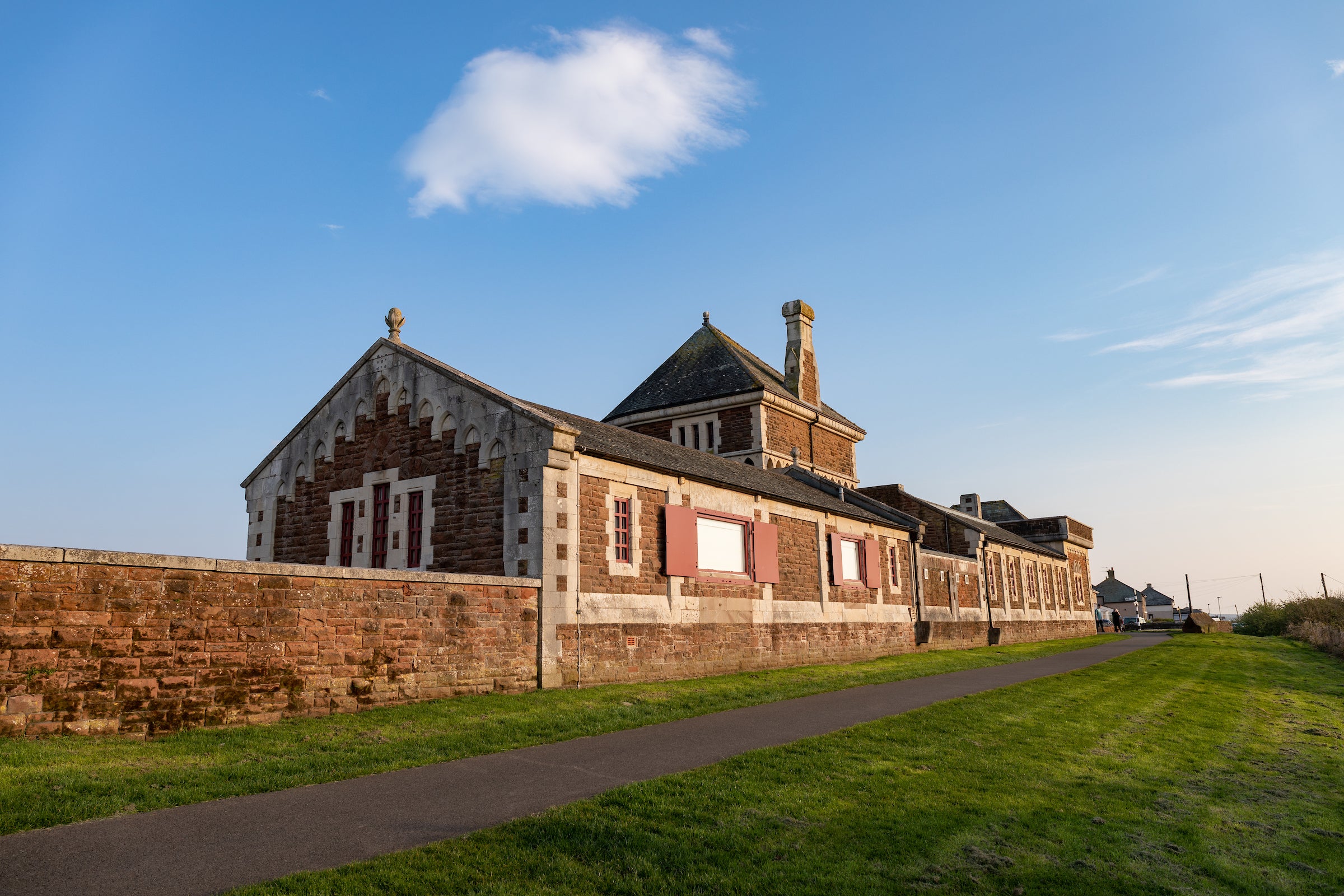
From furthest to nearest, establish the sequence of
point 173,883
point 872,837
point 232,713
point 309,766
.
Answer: point 232,713 → point 309,766 → point 872,837 → point 173,883

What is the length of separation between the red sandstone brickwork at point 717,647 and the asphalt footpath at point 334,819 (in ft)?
15.9

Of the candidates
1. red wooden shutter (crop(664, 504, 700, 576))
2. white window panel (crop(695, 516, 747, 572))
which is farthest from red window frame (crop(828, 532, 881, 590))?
red wooden shutter (crop(664, 504, 700, 576))

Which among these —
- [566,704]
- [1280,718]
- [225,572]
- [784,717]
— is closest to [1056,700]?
[1280,718]

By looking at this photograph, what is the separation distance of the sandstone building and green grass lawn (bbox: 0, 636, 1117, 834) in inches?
81.4

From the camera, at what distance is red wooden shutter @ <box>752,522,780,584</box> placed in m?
19.5

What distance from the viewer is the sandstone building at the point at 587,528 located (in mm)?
14641

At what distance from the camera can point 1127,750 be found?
389 inches

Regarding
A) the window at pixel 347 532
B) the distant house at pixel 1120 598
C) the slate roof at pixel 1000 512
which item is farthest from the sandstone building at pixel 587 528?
the distant house at pixel 1120 598

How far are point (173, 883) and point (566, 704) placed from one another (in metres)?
7.64

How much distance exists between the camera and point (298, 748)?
27.8ft

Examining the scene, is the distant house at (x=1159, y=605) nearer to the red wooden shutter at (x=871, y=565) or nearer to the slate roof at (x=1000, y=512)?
the slate roof at (x=1000, y=512)

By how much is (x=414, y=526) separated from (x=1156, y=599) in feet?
390

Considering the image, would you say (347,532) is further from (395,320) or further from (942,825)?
(942,825)

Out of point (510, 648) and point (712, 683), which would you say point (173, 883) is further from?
point (712, 683)
